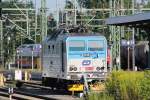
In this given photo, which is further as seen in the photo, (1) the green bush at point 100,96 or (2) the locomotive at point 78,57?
(2) the locomotive at point 78,57

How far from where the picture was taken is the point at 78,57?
30.6 meters

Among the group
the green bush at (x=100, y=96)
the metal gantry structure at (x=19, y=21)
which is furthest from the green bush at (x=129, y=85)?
A: the metal gantry structure at (x=19, y=21)

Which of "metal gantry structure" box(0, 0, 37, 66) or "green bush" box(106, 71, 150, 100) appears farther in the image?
"metal gantry structure" box(0, 0, 37, 66)

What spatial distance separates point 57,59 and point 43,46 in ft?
12.0

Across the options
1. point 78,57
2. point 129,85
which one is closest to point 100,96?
point 129,85

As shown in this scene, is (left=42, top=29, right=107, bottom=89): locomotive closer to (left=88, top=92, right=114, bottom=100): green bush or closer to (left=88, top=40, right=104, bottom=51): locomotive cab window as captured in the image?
(left=88, top=40, right=104, bottom=51): locomotive cab window

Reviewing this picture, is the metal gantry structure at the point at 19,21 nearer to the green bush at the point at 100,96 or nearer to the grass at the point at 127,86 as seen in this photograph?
the green bush at the point at 100,96

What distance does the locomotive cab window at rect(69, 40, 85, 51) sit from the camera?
30547 mm

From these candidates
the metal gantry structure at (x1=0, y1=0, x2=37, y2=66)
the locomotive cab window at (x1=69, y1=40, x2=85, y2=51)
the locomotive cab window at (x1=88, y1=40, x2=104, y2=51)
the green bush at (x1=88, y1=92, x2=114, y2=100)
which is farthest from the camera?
the metal gantry structure at (x1=0, y1=0, x2=37, y2=66)

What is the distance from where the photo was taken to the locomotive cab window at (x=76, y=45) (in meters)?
30.5

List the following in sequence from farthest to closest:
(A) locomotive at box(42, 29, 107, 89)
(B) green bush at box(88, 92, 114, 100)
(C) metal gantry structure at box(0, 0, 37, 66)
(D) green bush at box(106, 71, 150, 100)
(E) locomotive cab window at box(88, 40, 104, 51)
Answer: (C) metal gantry structure at box(0, 0, 37, 66), (E) locomotive cab window at box(88, 40, 104, 51), (A) locomotive at box(42, 29, 107, 89), (B) green bush at box(88, 92, 114, 100), (D) green bush at box(106, 71, 150, 100)

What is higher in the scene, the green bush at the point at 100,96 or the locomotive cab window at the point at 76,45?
the locomotive cab window at the point at 76,45

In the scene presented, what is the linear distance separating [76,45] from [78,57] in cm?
67

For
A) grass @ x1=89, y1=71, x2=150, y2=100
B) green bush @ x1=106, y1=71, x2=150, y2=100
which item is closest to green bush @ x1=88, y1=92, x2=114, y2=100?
grass @ x1=89, y1=71, x2=150, y2=100
